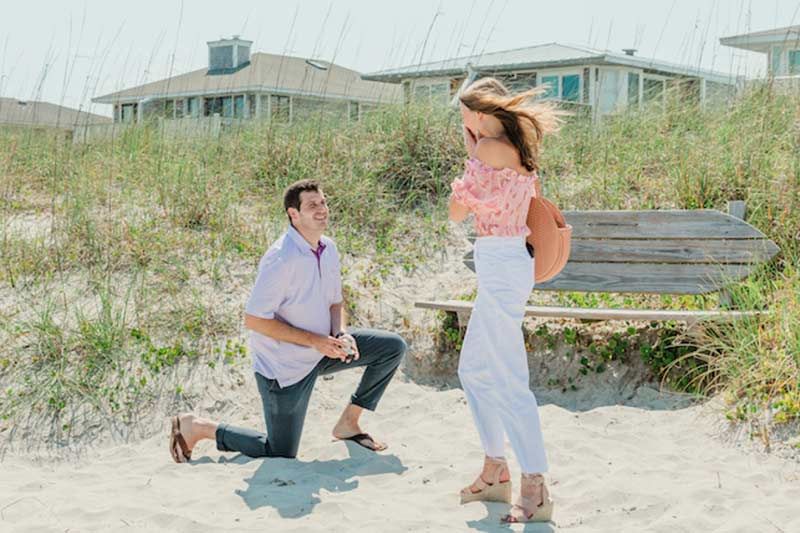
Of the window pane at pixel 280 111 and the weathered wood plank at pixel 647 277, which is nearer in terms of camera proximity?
the weathered wood plank at pixel 647 277

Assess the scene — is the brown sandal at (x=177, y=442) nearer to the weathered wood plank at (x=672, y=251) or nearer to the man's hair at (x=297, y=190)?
the man's hair at (x=297, y=190)

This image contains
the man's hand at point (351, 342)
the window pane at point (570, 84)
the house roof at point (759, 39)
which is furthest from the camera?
the window pane at point (570, 84)

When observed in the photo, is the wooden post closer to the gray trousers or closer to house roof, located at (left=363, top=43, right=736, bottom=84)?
the gray trousers

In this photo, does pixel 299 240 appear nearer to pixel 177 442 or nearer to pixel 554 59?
pixel 177 442

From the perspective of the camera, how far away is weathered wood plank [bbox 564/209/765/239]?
638 cm

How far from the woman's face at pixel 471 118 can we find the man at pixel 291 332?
1.15 metres

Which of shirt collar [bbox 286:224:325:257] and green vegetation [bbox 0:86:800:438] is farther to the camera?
green vegetation [bbox 0:86:800:438]

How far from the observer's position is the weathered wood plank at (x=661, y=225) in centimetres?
638

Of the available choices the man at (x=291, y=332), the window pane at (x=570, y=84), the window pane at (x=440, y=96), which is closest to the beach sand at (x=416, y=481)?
the man at (x=291, y=332)

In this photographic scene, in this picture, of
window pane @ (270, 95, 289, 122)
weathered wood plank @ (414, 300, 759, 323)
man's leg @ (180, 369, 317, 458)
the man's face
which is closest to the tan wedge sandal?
man's leg @ (180, 369, 317, 458)

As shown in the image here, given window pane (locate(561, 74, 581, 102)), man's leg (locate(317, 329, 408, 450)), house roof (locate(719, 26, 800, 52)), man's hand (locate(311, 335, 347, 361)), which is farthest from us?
window pane (locate(561, 74, 581, 102))

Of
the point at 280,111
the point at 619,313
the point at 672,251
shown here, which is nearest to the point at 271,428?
the point at 619,313

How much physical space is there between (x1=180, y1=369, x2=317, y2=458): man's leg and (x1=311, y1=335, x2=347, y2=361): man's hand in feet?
0.89

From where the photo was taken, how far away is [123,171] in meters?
9.09
